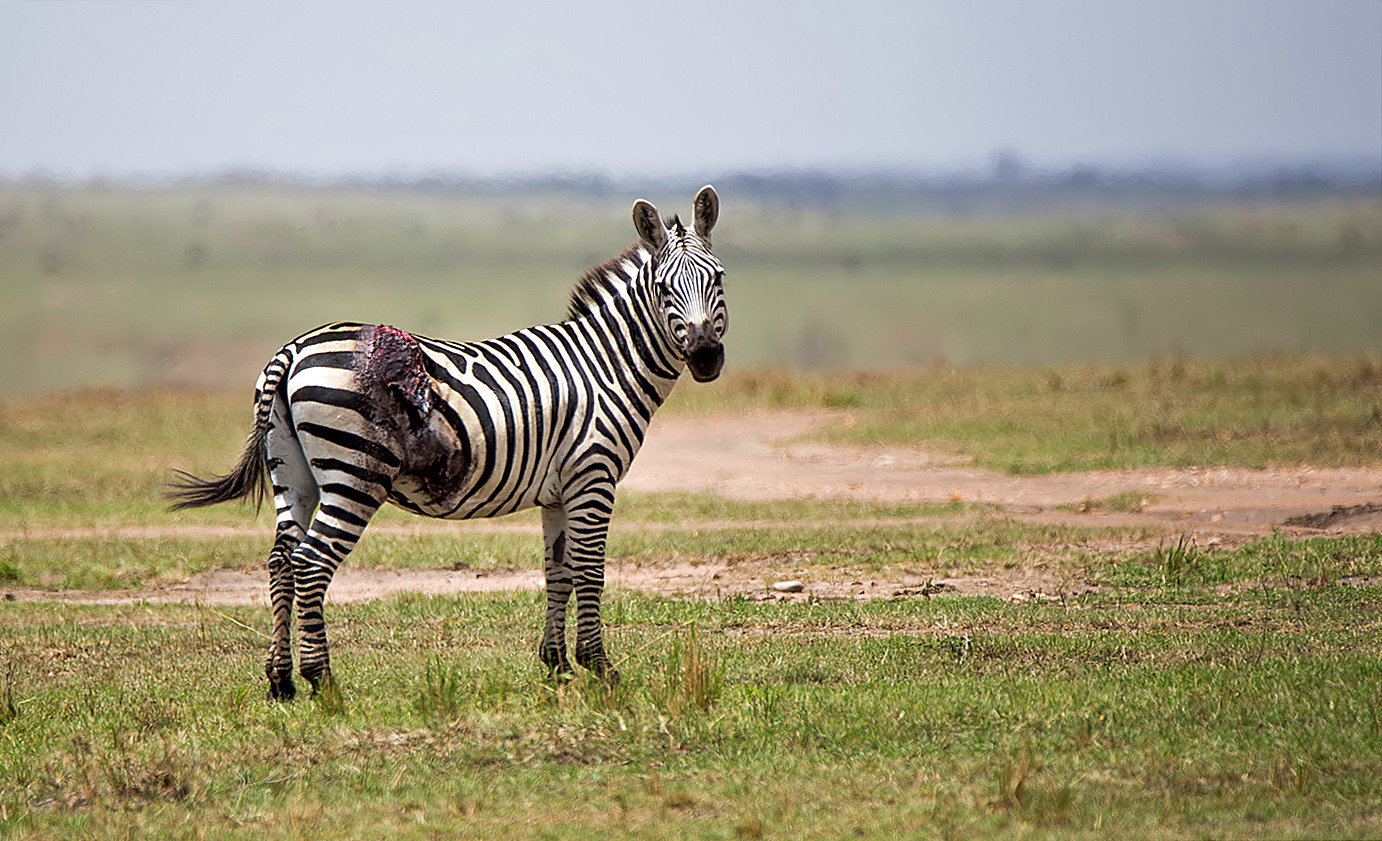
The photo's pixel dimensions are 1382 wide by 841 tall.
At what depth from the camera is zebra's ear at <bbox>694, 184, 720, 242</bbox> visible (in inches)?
313

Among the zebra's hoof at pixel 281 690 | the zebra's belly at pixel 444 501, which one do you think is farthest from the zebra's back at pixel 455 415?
the zebra's hoof at pixel 281 690

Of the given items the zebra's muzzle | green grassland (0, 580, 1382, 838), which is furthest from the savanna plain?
the zebra's muzzle

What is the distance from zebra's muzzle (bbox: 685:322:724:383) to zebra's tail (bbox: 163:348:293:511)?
2.09 meters

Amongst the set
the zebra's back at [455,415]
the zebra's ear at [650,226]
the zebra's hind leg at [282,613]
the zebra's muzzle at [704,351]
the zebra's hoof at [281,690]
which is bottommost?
the zebra's hoof at [281,690]

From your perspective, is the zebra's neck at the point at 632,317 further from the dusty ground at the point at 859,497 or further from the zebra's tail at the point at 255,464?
the dusty ground at the point at 859,497

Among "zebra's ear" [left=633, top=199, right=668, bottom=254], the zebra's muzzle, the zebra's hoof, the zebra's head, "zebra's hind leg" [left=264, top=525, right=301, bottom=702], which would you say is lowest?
the zebra's hoof

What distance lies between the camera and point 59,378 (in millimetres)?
28125

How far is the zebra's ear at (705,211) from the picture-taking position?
795cm

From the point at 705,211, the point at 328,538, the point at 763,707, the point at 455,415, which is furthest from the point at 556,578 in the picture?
the point at 705,211

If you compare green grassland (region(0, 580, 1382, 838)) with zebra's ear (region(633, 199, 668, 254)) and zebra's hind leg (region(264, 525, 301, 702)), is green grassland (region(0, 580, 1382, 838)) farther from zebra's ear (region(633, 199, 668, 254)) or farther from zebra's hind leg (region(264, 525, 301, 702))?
zebra's ear (region(633, 199, 668, 254))

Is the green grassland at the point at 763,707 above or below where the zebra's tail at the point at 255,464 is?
below

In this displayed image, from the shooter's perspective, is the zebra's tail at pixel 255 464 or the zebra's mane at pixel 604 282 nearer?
the zebra's tail at pixel 255 464

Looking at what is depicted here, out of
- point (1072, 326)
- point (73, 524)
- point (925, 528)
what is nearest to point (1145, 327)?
point (1072, 326)

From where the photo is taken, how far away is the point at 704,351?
24.3 feet
